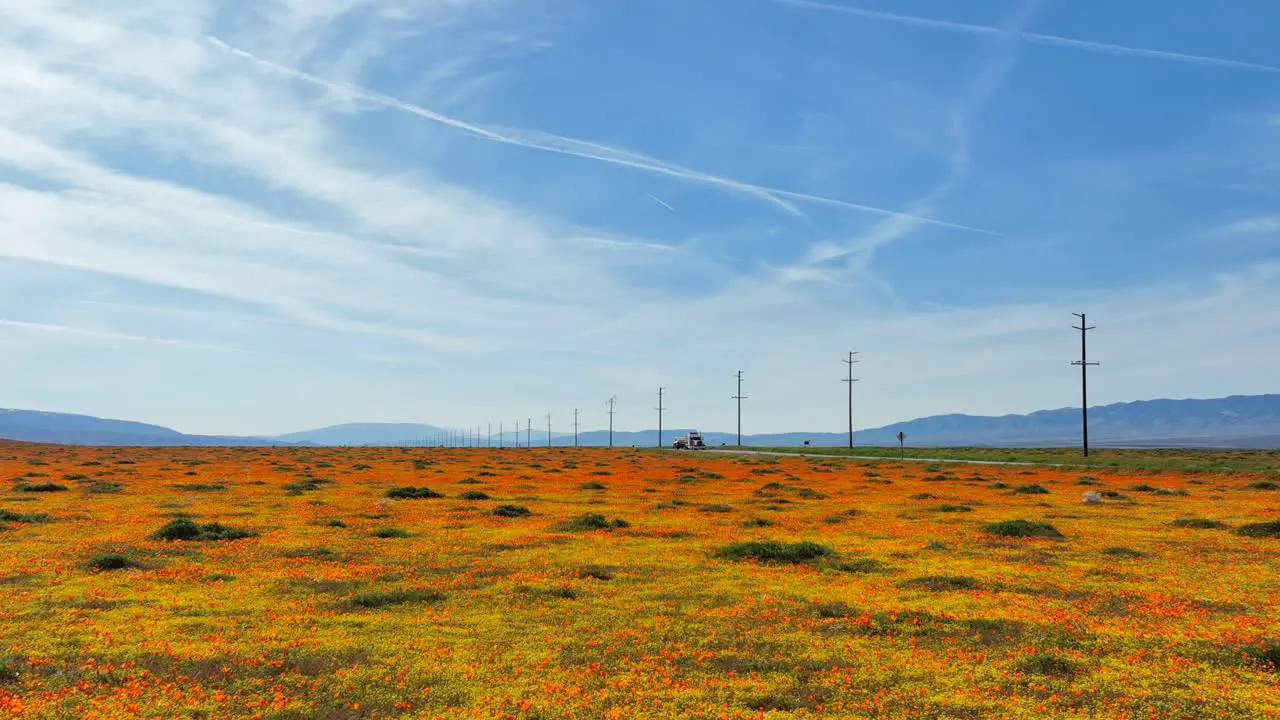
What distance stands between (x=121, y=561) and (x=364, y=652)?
11166 millimetres

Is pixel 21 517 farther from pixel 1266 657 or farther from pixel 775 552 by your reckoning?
pixel 1266 657

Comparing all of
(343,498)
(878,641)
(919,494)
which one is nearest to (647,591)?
(878,641)

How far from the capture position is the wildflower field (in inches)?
393

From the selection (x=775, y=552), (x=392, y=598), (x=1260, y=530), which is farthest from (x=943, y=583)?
(x=1260, y=530)

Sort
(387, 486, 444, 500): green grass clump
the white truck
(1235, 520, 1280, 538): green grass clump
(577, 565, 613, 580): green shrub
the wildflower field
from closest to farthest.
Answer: the wildflower field, (577, 565, 613, 580): green shrub, (1235, 520, 1280, 538): green grass clump, (387, 486, 444, 500): green grass clump, the white truck

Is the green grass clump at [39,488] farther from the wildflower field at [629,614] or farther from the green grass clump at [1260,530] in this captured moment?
the green grass clump at [1260,530]

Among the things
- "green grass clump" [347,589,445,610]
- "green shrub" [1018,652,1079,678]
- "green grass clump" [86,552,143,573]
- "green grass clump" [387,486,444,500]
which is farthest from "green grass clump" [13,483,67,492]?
"green shrub" [1018,652,1079,678]

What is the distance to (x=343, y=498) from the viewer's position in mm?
36781

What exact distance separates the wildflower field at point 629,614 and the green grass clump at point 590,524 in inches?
4.6

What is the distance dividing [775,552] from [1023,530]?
428 inches

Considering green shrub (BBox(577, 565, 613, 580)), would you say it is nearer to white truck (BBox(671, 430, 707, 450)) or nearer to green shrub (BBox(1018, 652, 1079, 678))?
green shrub (BBox(1018, 652, 1079, 678))

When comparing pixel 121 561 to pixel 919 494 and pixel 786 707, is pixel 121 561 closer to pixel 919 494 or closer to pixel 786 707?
pixel 786 707

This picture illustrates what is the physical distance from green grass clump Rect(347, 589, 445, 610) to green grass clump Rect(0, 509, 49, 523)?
19.8 meters

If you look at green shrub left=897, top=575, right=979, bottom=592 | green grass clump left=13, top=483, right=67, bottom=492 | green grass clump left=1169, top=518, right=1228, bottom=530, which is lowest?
green grass clump left=13, top=483, right=67, bottom=492
